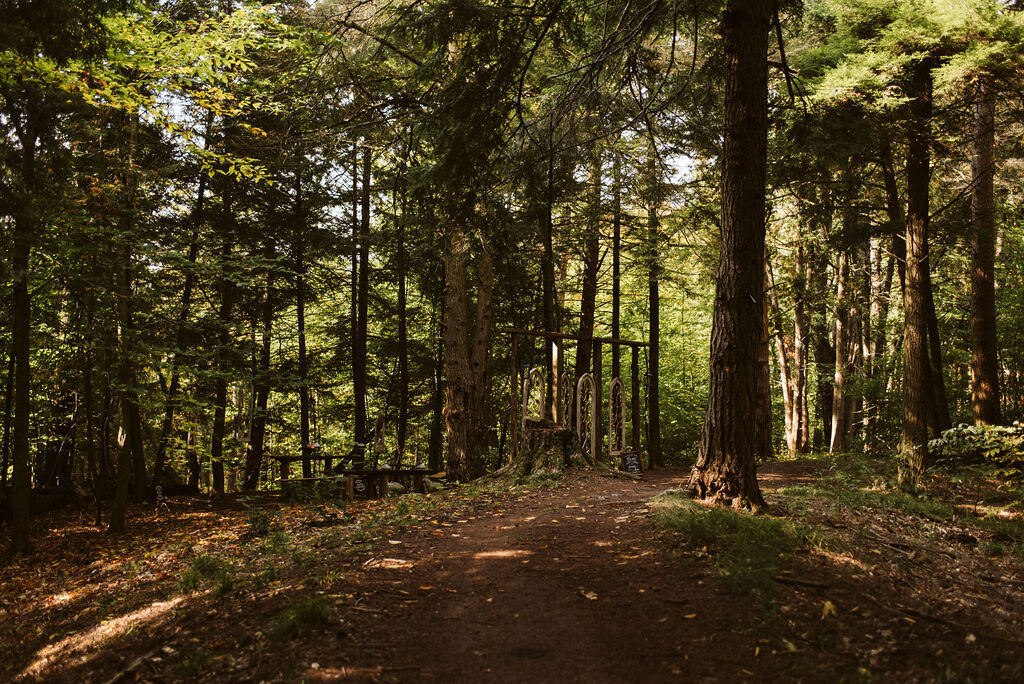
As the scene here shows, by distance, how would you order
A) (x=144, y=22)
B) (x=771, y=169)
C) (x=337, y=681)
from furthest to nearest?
(x=771, y=169), (x=144, y=22), (x=337, y=681)

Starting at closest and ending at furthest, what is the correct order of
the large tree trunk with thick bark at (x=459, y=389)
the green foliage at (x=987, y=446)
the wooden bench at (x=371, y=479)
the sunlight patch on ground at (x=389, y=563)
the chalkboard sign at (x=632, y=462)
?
the sunlight patch on ground at (x=389, y=563) < the green foliage at (x=987, y=446) < the wooden bench at (x=371, y=479) < the large tree trunk with thick bark at (x=459, y=389) < the chalkboard sign at (x=632, y=462)

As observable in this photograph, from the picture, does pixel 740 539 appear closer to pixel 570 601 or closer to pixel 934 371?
pixel 570 601

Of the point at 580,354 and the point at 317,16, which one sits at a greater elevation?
the point at 317,16

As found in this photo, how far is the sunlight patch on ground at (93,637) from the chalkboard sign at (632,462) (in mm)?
9437

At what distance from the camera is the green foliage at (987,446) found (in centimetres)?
780

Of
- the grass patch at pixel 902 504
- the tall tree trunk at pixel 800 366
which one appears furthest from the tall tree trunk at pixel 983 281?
the tall tree trunk at pixel 800 366

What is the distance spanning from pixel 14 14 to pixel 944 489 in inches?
542

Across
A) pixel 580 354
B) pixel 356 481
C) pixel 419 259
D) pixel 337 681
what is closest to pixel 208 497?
pixel 356 481

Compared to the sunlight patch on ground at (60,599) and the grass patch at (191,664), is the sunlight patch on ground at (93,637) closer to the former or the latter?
the grass patch at (191,664)

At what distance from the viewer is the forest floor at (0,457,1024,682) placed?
3.61 metres

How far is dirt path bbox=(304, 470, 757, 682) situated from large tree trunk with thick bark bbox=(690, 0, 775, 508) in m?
1.03

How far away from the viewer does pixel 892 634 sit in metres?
3.75

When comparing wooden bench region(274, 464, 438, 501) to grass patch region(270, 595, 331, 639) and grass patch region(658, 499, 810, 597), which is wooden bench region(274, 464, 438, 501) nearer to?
grass patch region(270, 595, 331, 639)

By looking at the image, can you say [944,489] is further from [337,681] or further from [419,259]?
[419,259]
